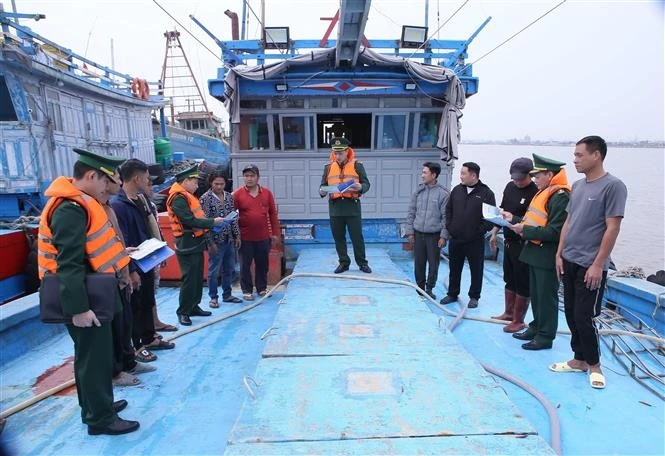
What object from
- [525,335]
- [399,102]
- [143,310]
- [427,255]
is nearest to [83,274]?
[143,310]

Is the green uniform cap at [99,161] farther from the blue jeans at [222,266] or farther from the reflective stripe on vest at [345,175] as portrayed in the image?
the reflective stripe on vest at [345,175]

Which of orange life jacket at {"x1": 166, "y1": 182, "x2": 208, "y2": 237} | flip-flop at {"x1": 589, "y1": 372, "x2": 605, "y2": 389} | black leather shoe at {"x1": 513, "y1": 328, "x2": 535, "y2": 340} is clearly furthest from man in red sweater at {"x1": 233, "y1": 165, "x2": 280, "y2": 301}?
flip-flop at {"x1": 589, "y1": 372, "x2": 605, "y2": 389}

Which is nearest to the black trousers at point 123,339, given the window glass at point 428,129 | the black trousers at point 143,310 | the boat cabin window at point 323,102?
the black trousers at point 143,310

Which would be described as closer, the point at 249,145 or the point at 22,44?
the point at 249,145

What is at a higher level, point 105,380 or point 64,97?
point 64,97

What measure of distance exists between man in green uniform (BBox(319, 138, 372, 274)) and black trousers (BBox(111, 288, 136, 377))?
270 cm

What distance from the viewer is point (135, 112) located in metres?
18.2

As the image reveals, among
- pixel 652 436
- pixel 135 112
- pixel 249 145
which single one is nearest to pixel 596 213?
pixel 652 436

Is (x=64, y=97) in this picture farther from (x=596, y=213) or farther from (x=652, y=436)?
(x=652, y=436)

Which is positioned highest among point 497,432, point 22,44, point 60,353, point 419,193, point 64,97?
point 22,44

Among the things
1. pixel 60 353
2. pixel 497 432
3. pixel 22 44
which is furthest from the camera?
pixel 22 44

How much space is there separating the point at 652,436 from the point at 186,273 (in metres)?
4.17

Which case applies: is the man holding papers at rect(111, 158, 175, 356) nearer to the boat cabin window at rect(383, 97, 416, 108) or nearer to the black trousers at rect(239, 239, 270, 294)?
the black trousers at rect(239, 239, 270, 294)

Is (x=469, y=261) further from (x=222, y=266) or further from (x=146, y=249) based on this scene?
(x=146, y=249)
